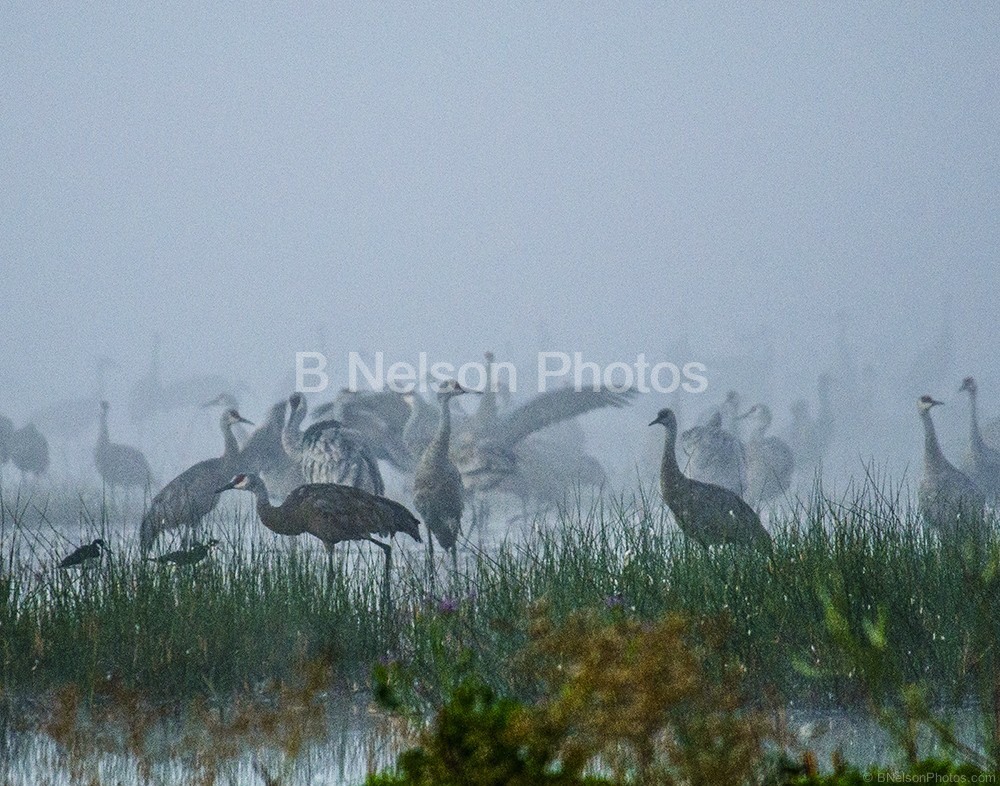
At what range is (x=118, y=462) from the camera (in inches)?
700

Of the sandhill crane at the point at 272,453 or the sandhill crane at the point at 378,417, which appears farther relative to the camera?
the sandhill crane at the point at 378,417

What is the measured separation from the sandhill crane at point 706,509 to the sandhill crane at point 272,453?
14.7 ft

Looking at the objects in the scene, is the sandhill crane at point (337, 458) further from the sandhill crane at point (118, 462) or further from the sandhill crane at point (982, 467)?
the sandhill crane at point (118, 462)

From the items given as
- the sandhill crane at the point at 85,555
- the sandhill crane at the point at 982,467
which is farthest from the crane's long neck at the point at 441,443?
the sandhill crane at the point at 982,467

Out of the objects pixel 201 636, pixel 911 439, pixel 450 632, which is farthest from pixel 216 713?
pixel 911 439

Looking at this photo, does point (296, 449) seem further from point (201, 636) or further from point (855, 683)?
A: point (855, 683)

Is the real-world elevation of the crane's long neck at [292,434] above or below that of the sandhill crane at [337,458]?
above

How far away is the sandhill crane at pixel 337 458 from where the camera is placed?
943 centimetres

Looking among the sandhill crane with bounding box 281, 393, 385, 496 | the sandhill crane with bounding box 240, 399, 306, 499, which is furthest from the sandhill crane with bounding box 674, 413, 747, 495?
the sandhill crane with bounding box 240, 399, 306, 499

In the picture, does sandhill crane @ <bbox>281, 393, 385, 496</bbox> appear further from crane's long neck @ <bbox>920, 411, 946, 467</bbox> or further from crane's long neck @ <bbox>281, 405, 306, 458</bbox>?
crane's long neck @ <bbox>920, 411, 946, 467</bbox>

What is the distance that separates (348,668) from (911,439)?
96.7ft

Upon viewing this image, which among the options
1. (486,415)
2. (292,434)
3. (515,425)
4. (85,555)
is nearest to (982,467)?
(515,425)

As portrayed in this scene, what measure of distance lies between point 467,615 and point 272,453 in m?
6.56

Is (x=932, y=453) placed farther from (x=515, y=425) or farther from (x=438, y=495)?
(x=515, y=425)
